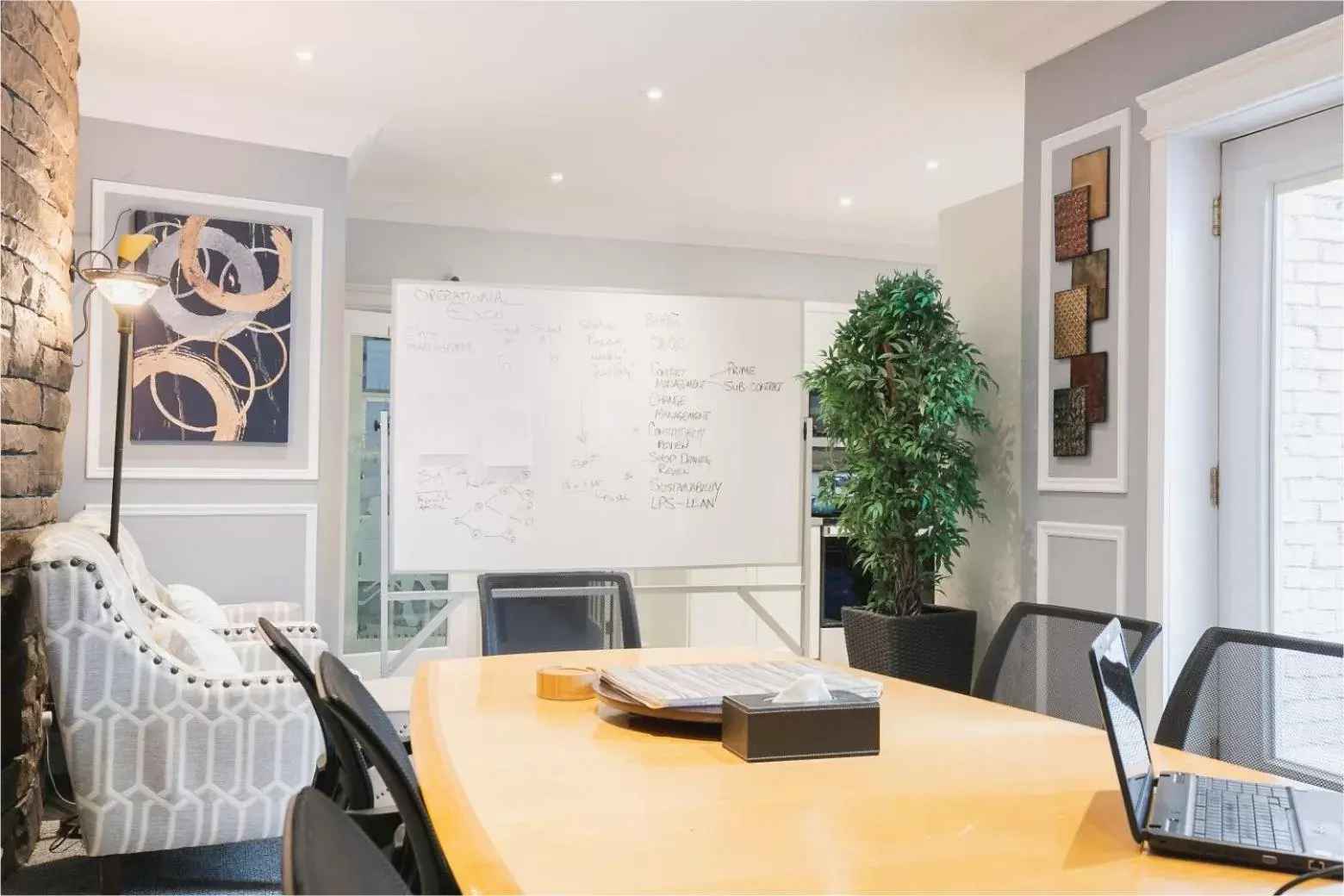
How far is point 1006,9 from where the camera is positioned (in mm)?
3416

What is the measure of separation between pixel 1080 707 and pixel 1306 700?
356 millimetres

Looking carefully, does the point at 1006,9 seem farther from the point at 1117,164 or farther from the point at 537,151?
the point at 537,151

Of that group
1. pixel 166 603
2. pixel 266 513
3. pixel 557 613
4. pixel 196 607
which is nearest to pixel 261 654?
pixel 196 607

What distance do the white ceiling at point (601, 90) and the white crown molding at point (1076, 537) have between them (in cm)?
157

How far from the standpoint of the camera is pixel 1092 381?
3398 mm

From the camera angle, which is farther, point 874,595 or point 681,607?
point 681,607

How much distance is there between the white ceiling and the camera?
11.5ft

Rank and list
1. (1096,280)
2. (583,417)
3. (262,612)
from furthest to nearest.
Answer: (583,417), (262,612), (1096,280)

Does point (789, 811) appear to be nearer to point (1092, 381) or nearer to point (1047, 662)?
point (1047, 662)

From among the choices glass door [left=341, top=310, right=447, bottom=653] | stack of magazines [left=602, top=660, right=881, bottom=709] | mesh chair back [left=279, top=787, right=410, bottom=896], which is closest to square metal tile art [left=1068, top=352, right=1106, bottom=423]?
stack of magazines [left=602, top=660, right=881, bottom=709]

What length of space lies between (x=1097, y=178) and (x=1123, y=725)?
8.90 ft

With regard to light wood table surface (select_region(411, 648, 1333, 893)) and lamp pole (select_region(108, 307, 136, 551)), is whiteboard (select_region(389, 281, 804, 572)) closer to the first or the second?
lamp pole (select_region(108, 307, 136, 551))

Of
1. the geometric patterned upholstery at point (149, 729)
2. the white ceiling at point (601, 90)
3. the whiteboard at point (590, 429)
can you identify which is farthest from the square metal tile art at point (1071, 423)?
the geometric patterned upholstery at point (149, 729)

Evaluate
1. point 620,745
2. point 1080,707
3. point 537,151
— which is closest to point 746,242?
point 537,151
